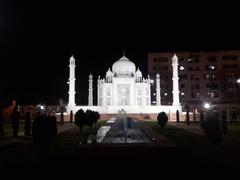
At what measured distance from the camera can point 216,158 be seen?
11.2 meters

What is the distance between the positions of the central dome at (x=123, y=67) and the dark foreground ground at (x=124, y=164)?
50489 mm

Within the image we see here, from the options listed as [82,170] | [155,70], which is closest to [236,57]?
[155,70]

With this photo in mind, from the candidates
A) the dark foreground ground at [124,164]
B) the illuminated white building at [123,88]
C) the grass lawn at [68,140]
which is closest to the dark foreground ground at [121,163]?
the dark foreground ground at [124,164]

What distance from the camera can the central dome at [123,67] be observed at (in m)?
63.6

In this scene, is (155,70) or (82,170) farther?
(155,70)

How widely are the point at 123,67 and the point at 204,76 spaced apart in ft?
71.4

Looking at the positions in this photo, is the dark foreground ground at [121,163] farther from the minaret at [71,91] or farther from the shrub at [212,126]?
the minaret at [71,91]

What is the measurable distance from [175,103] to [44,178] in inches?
1758

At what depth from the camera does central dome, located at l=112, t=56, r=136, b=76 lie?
6362 cm

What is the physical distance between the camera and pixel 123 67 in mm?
63688

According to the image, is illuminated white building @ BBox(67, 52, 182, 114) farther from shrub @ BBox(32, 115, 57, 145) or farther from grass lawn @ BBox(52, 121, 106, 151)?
shrub @ BBox(32, 115, 57, 145)

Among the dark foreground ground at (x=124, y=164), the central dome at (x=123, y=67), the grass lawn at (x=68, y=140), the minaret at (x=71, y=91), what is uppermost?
the central dome at (x=123, y=67)

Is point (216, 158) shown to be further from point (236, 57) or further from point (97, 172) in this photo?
point (236, 57)

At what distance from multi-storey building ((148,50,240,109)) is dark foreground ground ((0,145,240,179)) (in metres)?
60.8
